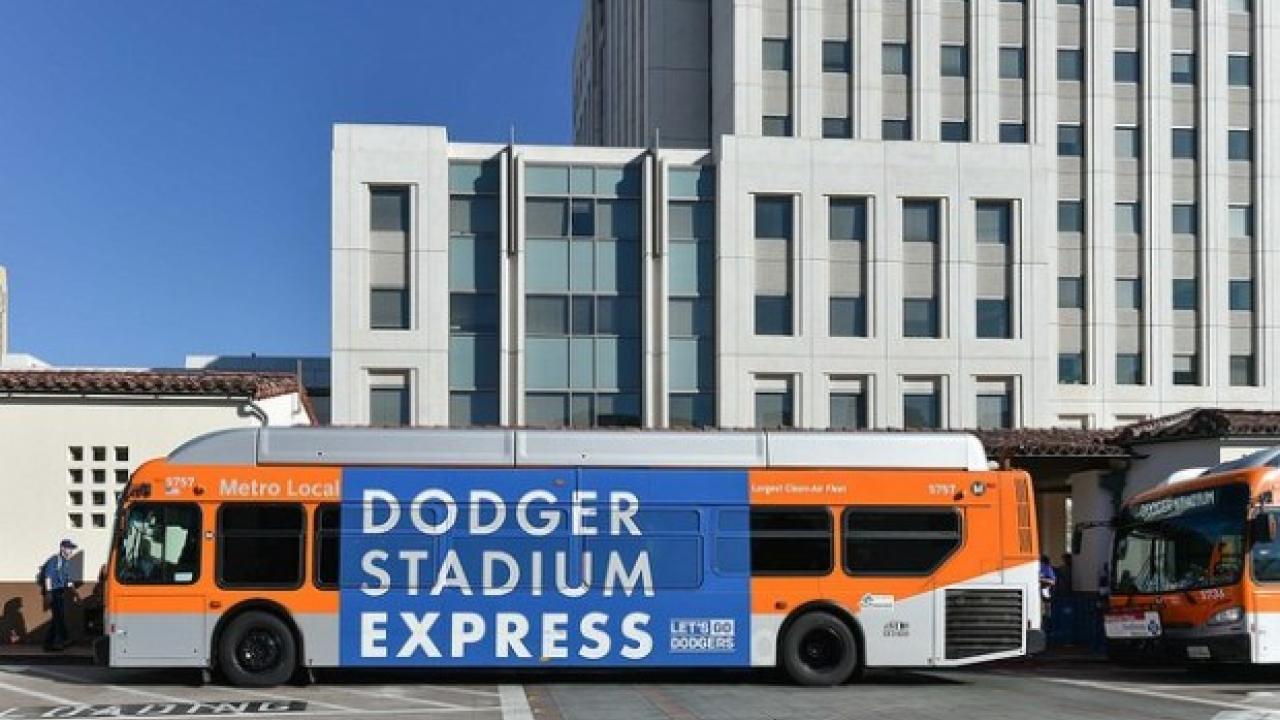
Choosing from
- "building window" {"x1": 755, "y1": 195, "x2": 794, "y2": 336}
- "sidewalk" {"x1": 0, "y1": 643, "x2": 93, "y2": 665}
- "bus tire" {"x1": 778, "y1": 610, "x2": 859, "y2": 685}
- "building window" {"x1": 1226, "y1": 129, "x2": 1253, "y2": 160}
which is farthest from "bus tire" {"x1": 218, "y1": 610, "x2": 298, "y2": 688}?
"building window" {"x1": 1226, "y1": 129, "x2": 1253, "y2": 160}

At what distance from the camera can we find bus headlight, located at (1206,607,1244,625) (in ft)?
59.6

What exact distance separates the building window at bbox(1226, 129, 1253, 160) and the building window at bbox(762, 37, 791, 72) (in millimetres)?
17496

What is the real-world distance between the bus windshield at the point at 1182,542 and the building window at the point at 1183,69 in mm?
37281

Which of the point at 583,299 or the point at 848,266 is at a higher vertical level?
the point at 848,266

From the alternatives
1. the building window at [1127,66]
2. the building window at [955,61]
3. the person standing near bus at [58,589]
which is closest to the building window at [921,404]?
the building window at [955,61]

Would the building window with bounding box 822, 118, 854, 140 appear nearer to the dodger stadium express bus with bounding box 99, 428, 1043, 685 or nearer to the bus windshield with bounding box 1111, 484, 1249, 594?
the bus windshield with bounding box 1111, 484, 1249, 594

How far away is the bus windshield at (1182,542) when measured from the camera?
61.0 ft

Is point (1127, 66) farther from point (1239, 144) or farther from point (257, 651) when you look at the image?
point (257, 651)

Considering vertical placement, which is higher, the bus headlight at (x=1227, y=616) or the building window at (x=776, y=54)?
the building window at (x=776, y=54)

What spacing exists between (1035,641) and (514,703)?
647 centimetres

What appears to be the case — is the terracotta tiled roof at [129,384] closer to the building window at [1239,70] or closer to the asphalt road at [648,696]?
the asphalt road at [648,696]

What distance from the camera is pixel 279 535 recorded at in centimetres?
1755

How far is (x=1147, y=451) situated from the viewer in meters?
26.5

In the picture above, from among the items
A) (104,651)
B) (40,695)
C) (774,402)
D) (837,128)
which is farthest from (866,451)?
(837,128)
